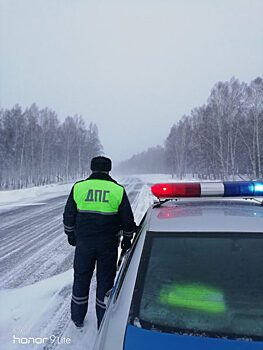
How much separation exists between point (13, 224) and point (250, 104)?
71.4 ft

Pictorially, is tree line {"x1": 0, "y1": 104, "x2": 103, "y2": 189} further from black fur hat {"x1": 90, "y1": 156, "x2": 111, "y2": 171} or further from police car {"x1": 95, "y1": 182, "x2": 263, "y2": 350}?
police car {"x1": 95, "y1": 182, "x2": 263, "y2": 350}

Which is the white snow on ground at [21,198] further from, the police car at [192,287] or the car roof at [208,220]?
the police car at [192,287]

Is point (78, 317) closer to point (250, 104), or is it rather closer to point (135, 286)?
point (135, 286)

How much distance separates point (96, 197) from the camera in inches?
97.6

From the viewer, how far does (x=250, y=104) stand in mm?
22141

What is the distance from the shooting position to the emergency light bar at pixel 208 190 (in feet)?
7.23

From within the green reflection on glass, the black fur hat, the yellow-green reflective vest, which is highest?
the black fur hat

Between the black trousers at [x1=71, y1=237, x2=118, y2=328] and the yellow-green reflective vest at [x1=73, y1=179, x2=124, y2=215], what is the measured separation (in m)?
0.33

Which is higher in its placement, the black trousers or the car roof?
the car roof

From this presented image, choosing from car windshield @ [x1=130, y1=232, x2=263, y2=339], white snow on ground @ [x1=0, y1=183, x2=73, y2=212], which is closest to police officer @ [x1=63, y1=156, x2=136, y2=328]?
car windshield @ [x1=130, y1=232, x2=263, y2=339]

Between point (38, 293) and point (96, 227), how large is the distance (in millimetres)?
1782

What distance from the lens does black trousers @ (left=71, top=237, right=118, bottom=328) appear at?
2.50 metres

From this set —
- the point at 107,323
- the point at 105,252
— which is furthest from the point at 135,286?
the point at 105,252

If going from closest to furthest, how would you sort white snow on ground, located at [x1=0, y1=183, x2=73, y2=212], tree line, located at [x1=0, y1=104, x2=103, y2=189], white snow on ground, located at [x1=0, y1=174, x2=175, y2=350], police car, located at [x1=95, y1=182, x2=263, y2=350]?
police car, located at [x1=95, y1=182, x2=263, y2=350] < white snow on ground, located at [x1=0, y1=174, x2=175, y2=350] < white snow on ground, located at [x1=0, y1=183, x2=73, y2=212] < tree line, located at [x1=0, y1=104, x2=103, y2=189]
